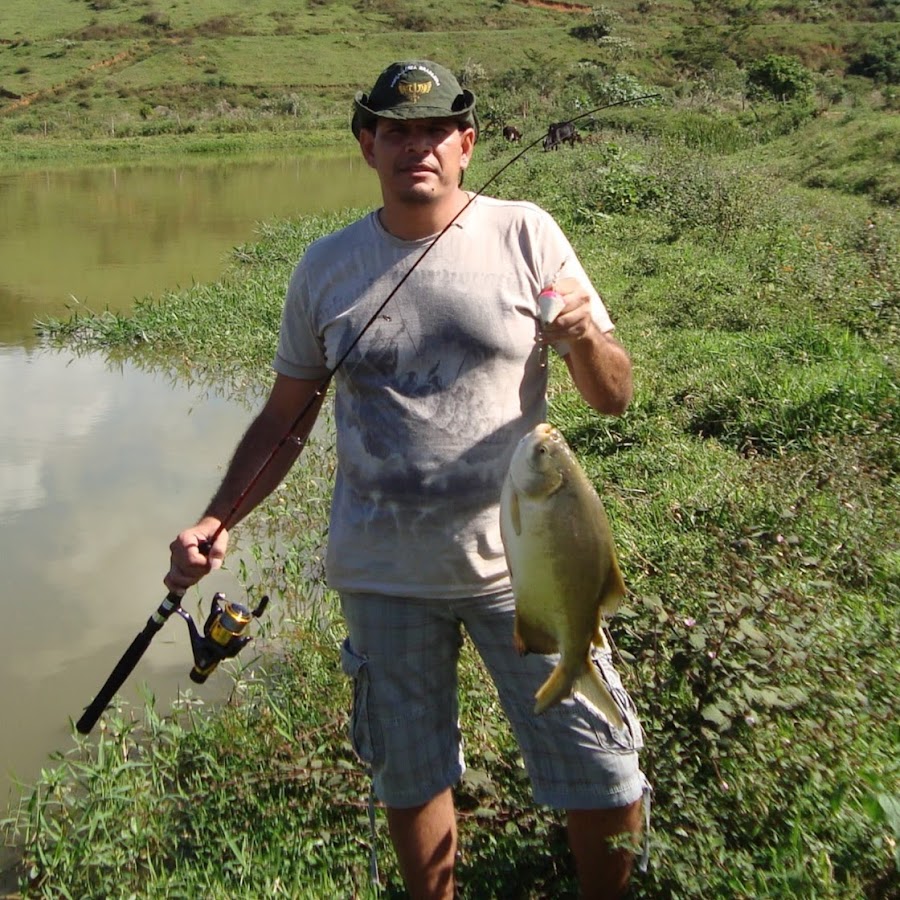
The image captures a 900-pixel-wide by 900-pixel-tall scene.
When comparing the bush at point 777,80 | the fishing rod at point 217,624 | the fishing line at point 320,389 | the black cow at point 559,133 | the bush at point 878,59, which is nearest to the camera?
the fishing line at point 320,389

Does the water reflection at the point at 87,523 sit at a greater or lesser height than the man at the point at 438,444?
lesser

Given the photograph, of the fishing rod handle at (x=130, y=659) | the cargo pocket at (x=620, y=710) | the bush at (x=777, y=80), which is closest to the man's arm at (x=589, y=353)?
the cargo pocket at (x=620, y=710)

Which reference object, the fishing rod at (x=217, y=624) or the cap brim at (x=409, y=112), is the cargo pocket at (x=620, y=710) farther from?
the cap brim at (x=409, y=112)

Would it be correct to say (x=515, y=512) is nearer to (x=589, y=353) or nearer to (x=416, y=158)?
(x=589, y=353)

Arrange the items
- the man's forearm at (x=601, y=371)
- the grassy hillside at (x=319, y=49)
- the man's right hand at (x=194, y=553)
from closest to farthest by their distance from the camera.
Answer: the man's forearm at (x=601, y=371) < the man's right hand at (x=194, y=553) < the grassy hillside at (x=319, y=49)

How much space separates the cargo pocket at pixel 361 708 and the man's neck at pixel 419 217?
3.26 feet

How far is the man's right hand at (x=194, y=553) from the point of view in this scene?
8.24ft

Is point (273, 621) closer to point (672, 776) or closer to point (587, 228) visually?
point (672, 776)

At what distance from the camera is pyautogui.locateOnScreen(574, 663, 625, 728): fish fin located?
2.15m

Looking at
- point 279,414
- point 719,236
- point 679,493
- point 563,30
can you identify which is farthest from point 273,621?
point 563,30

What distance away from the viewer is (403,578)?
91.7 inches

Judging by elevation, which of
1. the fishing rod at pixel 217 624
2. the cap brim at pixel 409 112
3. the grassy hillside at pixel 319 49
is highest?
the cap brim at pixel 409 112

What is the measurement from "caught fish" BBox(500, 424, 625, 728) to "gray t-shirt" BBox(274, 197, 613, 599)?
0.25 metres

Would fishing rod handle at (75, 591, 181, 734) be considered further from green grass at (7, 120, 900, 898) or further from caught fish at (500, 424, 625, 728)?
caught fish at (500, 424, 625, 728)
